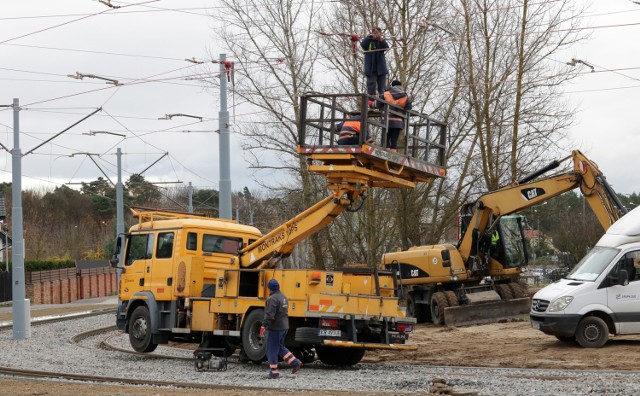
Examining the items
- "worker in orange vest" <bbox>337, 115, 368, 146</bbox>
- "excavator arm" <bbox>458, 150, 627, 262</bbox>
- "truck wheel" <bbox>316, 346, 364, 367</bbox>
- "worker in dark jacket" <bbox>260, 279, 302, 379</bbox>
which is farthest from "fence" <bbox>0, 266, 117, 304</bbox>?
"worker in orange vest" <bbox>337, 115, 368, 146</bbox>

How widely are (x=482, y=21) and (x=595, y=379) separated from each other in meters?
24.9

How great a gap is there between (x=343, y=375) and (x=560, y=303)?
565 centimetres

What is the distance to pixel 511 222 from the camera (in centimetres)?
3122

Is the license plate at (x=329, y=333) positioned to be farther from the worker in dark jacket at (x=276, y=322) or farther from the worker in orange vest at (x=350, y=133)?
the worker in orange vest at (x=350, y=133)

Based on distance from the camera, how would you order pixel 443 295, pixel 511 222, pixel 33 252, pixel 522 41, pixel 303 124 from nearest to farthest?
pixel 303 124 → pixel 443 295 → pixel 511 222 → pixel 522 41 → pixel 33 252

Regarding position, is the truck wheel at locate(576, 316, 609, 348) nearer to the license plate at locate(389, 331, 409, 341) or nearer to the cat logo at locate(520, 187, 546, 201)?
the license plate at locate(389, 331, 409, 341)

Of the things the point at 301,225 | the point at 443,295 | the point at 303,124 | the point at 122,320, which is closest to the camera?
the point at 303,124

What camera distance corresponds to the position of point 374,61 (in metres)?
19.2

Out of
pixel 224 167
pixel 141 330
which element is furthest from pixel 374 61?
pixel 224 167

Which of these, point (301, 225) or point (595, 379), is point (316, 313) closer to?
point (301, 225)

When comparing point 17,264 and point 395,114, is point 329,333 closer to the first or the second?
point 395,114

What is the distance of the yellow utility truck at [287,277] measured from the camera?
59.6 ft

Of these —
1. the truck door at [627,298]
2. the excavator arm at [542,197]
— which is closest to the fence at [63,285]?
the excavator arm at [542,197]

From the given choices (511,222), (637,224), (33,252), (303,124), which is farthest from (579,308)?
(33,252)
